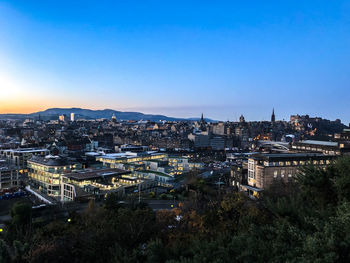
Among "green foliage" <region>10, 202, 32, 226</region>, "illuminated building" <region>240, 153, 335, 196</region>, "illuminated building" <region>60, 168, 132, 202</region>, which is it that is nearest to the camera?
"green foliage" <region>10, 202, 32, 226</region>

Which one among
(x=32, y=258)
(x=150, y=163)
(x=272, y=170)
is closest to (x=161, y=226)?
(x=32, y=258)

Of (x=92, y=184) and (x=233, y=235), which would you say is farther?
(x=92, y=184)

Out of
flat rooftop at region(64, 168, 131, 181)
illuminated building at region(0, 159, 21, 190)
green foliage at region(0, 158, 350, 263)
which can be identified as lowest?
illuminated building at region(0, 159, 21, 190)

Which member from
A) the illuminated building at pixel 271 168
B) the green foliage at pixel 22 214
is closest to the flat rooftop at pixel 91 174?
the green foliage at pixel 22 214

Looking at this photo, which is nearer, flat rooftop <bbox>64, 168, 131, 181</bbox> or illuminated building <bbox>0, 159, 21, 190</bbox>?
flat rooftop <bbox>64, 168, 131, 181</bbox>

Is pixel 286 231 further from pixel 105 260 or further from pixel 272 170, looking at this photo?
pixel 272 170

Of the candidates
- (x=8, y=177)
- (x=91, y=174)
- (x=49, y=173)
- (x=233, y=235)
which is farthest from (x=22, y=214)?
(x=8, y=177)

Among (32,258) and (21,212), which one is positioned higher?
(32,258)

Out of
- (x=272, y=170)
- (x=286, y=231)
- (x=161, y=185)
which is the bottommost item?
(x=161, y=185)

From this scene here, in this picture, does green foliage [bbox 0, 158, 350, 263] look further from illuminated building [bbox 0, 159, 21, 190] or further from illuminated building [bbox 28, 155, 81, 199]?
illuminated building [bbox 0, 159, 21, 190]

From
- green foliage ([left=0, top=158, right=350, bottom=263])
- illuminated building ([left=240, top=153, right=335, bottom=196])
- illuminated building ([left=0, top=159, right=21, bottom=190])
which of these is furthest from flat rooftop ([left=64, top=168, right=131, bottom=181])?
green foliage ([left=0, top=158, right=350, bottom=263])

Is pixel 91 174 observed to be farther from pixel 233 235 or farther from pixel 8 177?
pixel 233 235
